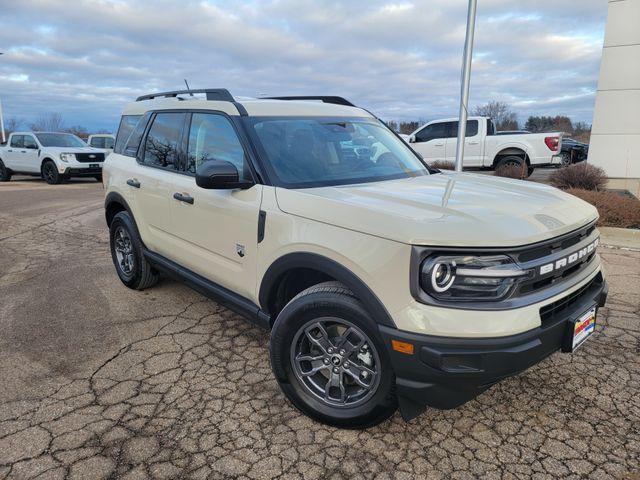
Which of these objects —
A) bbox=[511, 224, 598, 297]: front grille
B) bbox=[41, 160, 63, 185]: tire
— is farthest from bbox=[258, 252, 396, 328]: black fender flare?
bbox=[41, 160, 63, 185]: tire

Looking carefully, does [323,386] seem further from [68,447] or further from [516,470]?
[68,447]

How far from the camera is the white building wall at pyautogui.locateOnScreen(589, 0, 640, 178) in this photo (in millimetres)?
12125

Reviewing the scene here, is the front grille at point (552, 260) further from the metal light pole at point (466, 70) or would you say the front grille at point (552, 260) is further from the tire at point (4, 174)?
the tire at point (4, 174)

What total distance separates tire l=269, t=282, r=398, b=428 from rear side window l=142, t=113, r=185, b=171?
1.92 m

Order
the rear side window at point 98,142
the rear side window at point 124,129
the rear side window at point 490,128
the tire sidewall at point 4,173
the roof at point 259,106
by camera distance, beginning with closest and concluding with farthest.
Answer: the roof at point 259,106 < the rear side window at point 124,129 < the rear side window at point 490,128 < the tire sidewall at point 4,173 < the rear side window at point 98,142

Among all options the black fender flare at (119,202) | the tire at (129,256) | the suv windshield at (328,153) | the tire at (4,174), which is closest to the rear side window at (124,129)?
the black fender flare at (119,202)

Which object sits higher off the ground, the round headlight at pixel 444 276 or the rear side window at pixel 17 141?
the rear side window at pixel 17 141

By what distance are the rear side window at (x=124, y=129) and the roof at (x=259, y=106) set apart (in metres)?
0.37

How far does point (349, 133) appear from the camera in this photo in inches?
146

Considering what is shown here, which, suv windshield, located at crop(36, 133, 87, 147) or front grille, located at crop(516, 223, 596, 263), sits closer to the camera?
front grille, located at crop(516, 223, 596, 263)

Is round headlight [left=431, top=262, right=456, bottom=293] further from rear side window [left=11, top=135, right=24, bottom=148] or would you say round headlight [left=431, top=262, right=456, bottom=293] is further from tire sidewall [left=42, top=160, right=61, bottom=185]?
rear side window [left=11, top=135, right=24, bottom=148]

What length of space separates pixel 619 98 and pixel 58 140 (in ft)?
58.3

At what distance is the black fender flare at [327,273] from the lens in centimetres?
229

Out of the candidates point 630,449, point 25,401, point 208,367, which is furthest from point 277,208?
point 630,449
